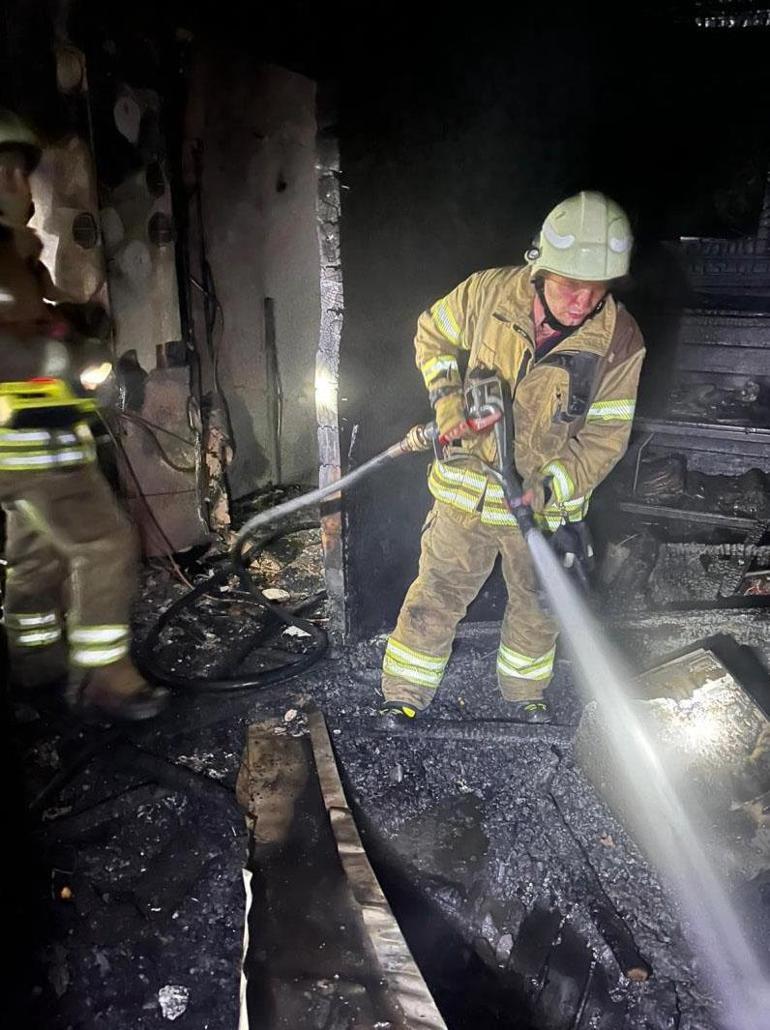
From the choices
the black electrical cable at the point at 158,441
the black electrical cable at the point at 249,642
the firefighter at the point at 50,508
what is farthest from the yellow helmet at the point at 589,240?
the black electrical cable at the point at 158,441

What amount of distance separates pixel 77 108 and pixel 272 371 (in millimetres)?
2859

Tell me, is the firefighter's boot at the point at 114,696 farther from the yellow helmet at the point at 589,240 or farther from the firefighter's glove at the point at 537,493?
the yellow helmet at the point at 589,240

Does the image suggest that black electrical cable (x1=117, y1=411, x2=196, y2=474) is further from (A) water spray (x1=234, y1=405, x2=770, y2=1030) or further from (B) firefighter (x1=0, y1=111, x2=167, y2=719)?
(A) water spray (x1=234, y1=405, x2=770, y2=1030)

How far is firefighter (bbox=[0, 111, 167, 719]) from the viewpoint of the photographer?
3500mm

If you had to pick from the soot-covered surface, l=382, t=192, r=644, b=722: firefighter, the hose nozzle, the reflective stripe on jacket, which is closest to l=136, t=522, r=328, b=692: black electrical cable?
the soot-covered surface

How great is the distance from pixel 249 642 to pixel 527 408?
237cm

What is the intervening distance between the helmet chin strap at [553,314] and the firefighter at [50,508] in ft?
7.40

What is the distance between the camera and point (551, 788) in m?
3.42

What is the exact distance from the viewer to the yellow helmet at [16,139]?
3.39m

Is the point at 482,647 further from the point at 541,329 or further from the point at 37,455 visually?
the point at 37,455

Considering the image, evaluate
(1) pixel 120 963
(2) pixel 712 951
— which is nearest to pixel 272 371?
(1) pixel 120 963

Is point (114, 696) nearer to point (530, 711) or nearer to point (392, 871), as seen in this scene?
point (392, 871)

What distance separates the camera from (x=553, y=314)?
322 centimetres

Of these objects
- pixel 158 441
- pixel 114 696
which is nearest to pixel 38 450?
pixel 114 696
